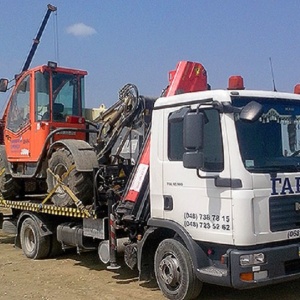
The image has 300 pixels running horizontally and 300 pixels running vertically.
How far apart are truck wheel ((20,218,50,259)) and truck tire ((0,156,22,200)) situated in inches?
33.7

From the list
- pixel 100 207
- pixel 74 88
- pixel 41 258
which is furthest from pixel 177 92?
pixel 41 258

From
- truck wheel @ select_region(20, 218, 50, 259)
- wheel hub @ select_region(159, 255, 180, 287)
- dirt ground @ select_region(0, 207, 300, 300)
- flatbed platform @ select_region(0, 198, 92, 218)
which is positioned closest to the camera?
wheel hub @ select_region(159, 255, 180, 287)

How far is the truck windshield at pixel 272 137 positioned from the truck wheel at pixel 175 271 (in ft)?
4.53

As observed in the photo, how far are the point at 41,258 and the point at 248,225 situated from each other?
5326 millimetres

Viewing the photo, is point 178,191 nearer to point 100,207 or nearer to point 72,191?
point 100,207

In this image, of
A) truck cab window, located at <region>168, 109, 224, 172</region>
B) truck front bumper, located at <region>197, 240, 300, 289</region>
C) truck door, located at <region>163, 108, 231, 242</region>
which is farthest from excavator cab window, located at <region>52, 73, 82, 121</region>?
truck front bumper, located at <region>197, 240, 300, 289</region>

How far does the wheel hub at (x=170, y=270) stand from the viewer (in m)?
6.24

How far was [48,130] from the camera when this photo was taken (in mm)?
9438

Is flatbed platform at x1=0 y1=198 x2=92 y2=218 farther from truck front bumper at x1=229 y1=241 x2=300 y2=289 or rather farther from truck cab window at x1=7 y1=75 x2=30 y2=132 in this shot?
truck front bumper at x1=229 y1=241 x2=300 y2=289

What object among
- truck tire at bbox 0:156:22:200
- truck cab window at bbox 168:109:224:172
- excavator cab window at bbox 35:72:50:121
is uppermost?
excavator cab window at bbox 35:72:50:121

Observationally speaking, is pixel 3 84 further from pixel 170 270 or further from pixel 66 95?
pixel 170 270

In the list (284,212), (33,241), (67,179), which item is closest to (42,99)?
(67,179)

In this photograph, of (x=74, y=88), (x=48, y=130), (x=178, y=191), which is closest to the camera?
(x=178, y=191)

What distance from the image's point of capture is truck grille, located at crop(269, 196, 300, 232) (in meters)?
5.71
